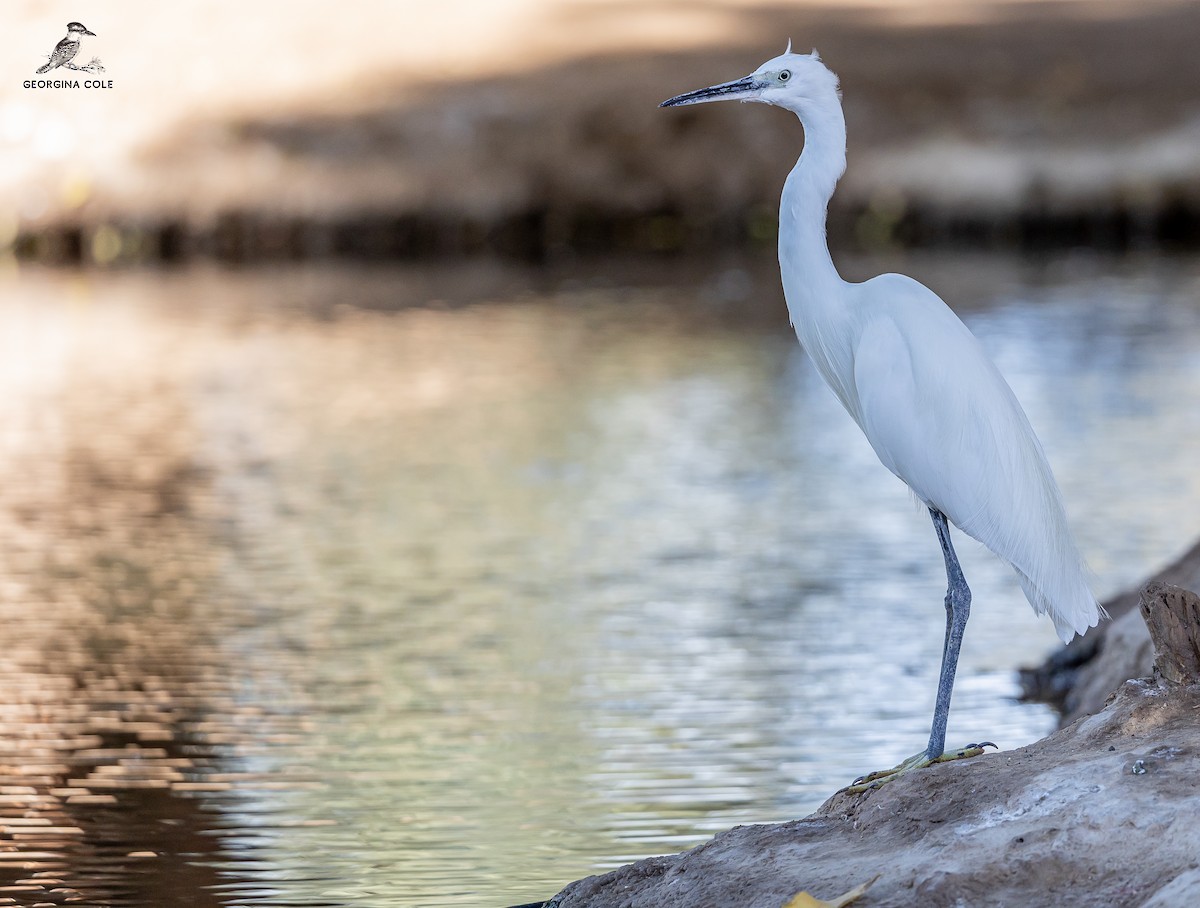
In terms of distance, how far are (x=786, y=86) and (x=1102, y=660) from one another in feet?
7.26

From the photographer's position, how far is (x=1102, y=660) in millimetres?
5812

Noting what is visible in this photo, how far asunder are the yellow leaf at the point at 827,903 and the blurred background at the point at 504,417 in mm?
1217

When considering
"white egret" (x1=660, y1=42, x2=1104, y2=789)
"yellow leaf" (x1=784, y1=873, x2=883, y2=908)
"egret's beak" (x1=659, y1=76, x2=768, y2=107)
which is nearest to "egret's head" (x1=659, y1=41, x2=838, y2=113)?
"egret's beak" (x1=659, y1=76, x2=768, y2=107)

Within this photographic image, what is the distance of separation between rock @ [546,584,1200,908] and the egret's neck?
1200mm

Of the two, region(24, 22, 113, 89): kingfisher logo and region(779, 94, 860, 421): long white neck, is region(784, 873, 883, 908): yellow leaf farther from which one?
region(24, 22, 113, 89): kingfisher logo

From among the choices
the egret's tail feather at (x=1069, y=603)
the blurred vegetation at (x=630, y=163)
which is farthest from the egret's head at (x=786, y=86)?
the blurred vegetation at (x=630, y=163)

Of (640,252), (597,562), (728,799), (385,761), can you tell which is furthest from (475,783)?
(640,252)

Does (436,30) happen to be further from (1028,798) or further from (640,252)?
(1028,798)

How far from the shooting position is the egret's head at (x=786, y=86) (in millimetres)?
4578

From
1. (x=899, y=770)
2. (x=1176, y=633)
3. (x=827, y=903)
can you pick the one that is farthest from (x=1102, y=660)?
(x=827, y=903)

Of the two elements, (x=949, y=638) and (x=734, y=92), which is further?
(x=734, y=92)

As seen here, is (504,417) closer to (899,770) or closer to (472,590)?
(472,590)

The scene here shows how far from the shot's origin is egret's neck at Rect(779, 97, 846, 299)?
179 inches

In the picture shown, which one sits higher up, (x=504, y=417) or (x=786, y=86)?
(x=786, y=86)
